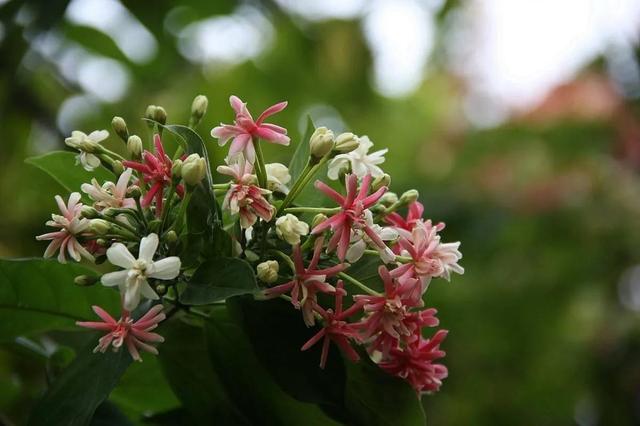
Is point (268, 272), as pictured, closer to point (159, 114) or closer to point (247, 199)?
point (247, 199)

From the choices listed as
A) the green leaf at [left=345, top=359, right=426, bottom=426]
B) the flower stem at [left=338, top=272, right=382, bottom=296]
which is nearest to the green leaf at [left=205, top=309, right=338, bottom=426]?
the green leaf at [left=345, top=359, right=426, bottom=426]

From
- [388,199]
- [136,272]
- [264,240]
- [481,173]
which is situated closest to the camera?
[136,272]

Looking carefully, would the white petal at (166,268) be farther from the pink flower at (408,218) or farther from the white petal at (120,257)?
the pink flower at (408,218)

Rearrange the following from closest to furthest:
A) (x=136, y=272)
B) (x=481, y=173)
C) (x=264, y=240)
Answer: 1. (x=136, y=272)
2. (x=264, y=240)
3. (x=481, y=173)

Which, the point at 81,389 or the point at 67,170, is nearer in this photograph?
the point at 81,389

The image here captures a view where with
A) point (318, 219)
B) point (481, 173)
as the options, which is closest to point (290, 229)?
point (318, 219)

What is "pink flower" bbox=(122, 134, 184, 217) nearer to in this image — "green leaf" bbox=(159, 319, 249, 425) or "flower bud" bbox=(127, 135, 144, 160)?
"flower bud" bbox=(127, 135, 144, 160)

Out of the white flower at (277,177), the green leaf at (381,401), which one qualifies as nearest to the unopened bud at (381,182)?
the white flower at (277,177)

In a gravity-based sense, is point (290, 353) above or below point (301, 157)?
below
